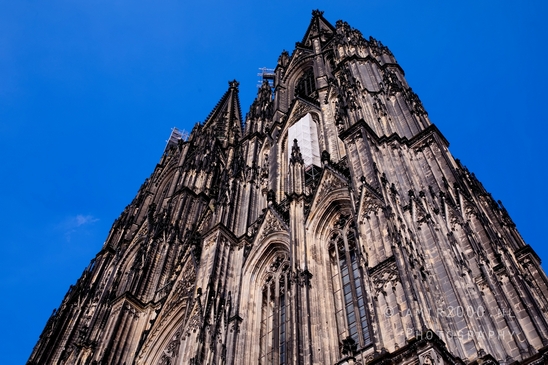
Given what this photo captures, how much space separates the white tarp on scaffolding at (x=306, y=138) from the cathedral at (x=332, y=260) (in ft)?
0.30

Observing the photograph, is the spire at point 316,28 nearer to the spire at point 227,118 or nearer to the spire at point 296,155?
the spire at point 227,118

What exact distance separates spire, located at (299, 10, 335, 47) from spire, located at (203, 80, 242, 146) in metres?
8.44

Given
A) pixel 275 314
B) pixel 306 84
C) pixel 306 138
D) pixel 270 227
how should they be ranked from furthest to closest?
1. pixel 306 84
2. pixel 306 138
3. pixel 270 227
4. pixel 275 314

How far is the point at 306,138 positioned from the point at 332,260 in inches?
370

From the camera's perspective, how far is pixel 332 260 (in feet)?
62.1

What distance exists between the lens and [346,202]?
2011 cm

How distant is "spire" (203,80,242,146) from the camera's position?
4642 centimetres

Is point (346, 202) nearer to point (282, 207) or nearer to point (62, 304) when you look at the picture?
point (282, 207)

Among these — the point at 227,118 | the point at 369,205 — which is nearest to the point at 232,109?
the point at 227,118

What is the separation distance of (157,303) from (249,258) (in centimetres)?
627

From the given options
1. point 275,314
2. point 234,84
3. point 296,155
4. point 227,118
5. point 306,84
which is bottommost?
point 275,314

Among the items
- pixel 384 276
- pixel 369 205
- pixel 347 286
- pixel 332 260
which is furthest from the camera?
pixel 332 260

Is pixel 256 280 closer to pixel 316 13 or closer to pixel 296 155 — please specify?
pixel 296 155

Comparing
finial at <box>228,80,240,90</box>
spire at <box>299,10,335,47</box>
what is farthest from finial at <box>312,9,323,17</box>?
finial at <box>228,80,240,90</box>
